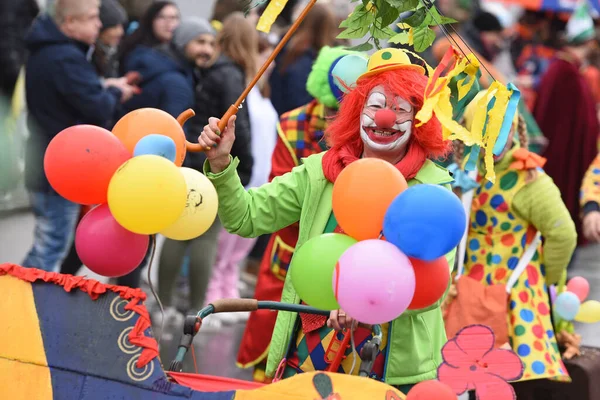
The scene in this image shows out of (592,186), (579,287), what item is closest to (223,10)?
(592,186)

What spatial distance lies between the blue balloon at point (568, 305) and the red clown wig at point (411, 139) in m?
1.53

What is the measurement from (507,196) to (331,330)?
5.41 feet

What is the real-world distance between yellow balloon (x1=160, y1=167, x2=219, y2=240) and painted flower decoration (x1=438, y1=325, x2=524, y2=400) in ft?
2.98

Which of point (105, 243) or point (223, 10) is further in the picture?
point (223, 10)

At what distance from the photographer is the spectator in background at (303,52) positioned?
7.47 metres

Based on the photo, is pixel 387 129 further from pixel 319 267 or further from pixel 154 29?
pixel 154 29

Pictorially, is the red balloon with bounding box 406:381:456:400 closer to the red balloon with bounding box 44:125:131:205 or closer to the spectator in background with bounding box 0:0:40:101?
the red balloon with bounding box 44:125:131:205

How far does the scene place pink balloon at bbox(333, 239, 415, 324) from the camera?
271cm

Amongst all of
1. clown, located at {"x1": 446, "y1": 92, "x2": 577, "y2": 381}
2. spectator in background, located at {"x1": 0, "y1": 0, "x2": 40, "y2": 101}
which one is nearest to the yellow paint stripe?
clown, located at {"x1": 446, "y1": 92, "x2": 577, "y2": 381}

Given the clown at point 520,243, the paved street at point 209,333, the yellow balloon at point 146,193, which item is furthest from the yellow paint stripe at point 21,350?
the paved street at point 209,333

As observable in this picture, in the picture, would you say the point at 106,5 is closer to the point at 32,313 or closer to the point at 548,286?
the point at 548,286

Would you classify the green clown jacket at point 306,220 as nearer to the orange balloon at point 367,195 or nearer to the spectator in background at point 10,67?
the orange balloon at point 367,195

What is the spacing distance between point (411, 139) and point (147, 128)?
872 millimetres

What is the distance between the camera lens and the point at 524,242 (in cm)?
501
